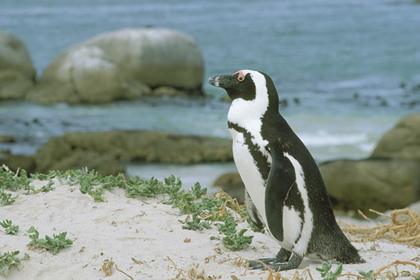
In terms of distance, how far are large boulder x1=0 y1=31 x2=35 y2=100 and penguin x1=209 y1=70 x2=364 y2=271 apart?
57.5 feet

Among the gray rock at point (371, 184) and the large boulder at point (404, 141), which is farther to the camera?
the large boulder at point (404, 141)

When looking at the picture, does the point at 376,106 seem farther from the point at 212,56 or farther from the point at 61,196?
the point at 61,196

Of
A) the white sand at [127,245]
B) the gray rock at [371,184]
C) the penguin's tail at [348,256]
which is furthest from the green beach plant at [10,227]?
the gray rock at [371,184]

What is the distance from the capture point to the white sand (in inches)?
137

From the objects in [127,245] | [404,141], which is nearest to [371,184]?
[404,141]

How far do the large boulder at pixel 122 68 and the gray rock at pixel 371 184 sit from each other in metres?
11.6

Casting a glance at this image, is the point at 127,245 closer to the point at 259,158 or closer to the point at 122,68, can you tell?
the point at 259,158

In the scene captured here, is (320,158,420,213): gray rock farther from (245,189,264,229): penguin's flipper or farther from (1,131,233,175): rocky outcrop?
(245,189,264,229): penguin's flipper

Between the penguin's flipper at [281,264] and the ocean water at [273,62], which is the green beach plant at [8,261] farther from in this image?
the ocean water at [273,62]

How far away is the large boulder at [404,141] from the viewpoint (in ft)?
32.4

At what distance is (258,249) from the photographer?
3963mm

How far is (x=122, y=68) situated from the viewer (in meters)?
20.4

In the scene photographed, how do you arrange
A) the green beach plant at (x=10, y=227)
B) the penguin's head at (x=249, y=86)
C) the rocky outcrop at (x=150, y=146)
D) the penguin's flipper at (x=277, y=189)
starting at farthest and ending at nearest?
the rocky outcrop at (x=150, y=146) < the green beach plant at (x=10, y=227) < the penguin's head at (x=249, y=86) < the penguin's flipper at (x=277, y=189)

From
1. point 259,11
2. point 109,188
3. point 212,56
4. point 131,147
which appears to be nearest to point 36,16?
point 259,11
